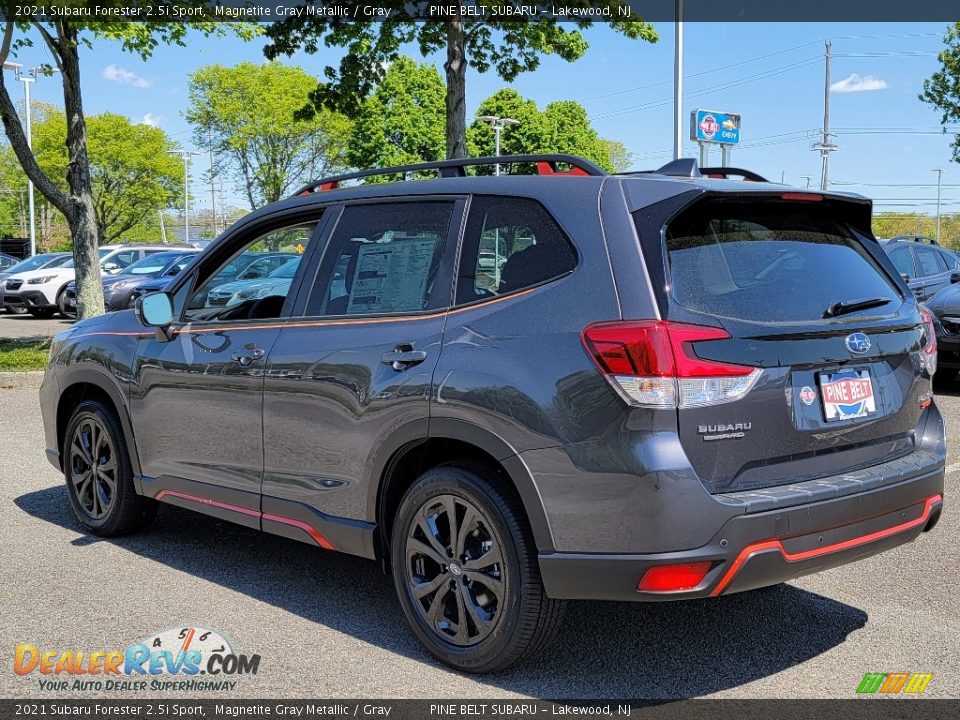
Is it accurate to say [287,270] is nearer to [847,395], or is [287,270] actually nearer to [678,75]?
[847,395]

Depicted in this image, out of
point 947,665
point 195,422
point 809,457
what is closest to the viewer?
point 809,457

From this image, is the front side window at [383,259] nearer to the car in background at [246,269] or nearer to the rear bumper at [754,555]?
the car in background at [246,269]

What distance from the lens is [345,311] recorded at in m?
4.36

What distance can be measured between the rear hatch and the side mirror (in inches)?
107

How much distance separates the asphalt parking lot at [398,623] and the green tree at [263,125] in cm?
5214

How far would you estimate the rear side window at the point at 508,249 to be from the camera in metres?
3.69

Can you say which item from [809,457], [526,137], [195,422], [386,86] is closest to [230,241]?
[195,422]

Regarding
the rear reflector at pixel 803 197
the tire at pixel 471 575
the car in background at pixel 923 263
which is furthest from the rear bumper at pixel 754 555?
the car in background at pixel 923 263

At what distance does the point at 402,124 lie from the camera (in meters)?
55.4

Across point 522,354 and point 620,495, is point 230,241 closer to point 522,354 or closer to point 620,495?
point 522,354

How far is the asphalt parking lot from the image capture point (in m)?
3.70

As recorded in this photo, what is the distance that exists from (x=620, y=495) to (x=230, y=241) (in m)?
2.62

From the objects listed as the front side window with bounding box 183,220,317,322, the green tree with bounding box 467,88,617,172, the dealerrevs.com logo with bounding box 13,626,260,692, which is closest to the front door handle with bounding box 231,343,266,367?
the front side window with bounding box 183,220,317,322

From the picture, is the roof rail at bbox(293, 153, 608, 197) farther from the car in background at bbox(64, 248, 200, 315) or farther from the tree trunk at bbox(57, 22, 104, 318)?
the car in background at bbox(64, 248, 200, 315)
